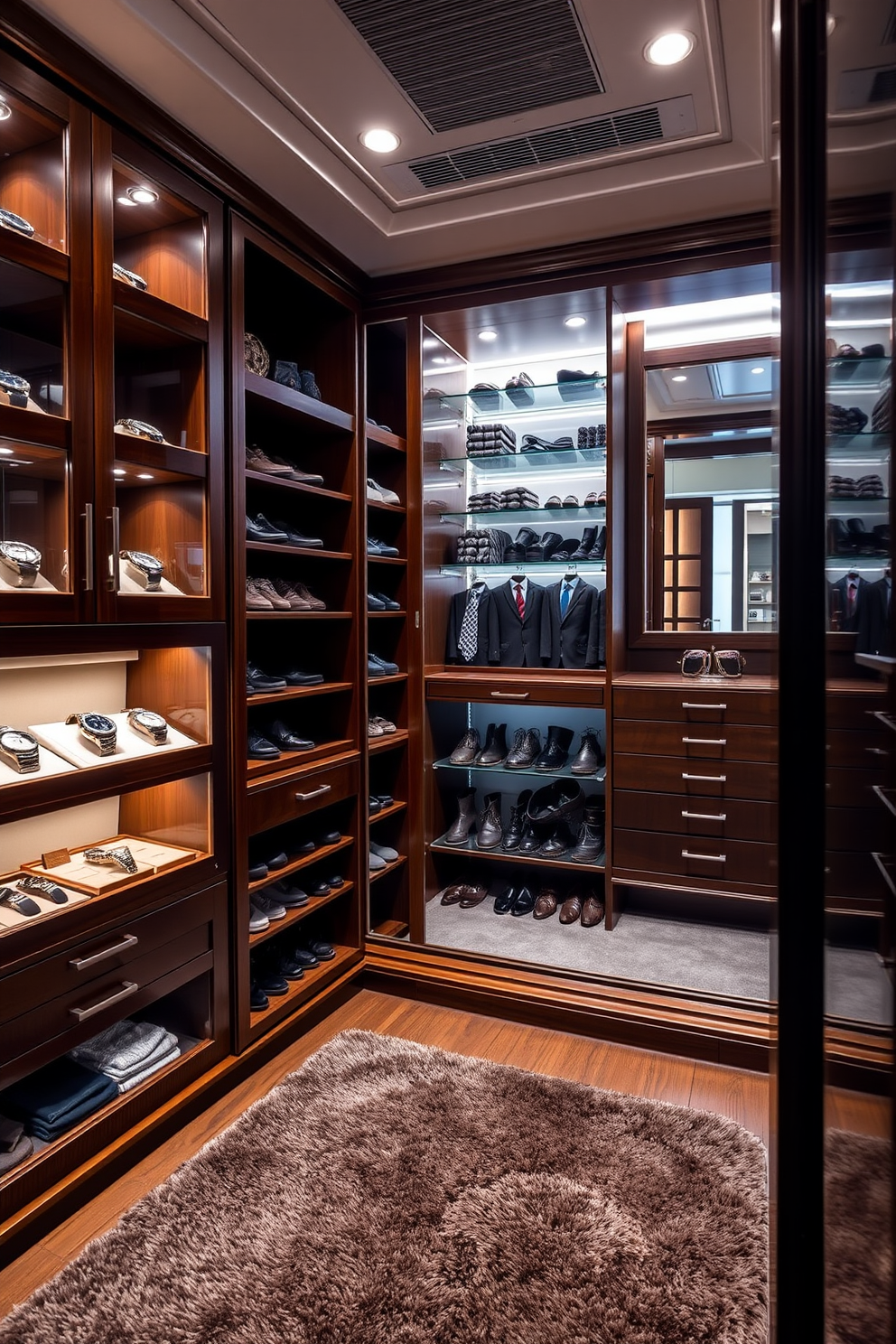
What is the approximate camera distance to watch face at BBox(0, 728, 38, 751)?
170 centimetres

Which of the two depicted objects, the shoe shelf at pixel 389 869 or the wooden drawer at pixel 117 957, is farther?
the shoe shelf at pixel 389 869

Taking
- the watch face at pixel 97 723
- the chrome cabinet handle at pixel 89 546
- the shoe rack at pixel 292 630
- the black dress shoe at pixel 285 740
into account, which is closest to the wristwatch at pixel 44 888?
the watch face at pixel 97 723

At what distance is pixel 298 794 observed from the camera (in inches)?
99.8

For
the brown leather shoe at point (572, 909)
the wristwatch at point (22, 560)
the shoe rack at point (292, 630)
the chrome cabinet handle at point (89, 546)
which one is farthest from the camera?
the brown leather shoe at point (572, 909)

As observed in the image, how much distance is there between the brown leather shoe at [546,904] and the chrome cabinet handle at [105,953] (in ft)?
5.42

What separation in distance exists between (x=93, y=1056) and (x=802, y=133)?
223 cm

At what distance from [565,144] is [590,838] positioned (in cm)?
224

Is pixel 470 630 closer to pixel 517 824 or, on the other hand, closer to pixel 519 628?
pixel 519 628

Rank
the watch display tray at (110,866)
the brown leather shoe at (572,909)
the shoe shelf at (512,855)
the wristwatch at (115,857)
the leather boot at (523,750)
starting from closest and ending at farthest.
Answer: the watch display tray at (110,866), the wristwatch at (115,857), the shoe shelf at (512,855), the brown leather shoe at (572,909), the leather boot at (523,750)

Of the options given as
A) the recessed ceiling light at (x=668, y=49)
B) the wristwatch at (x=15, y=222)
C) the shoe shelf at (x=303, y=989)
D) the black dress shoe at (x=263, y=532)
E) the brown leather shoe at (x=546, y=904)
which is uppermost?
the recessed ceiling light at (x=668, y=49)

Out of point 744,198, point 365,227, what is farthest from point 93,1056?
point 744,198

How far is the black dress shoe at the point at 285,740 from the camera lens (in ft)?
8.48

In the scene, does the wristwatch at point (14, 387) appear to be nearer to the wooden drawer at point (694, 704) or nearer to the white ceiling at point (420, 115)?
the white ceiling at point (420, 115)

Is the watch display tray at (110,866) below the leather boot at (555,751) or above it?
below
